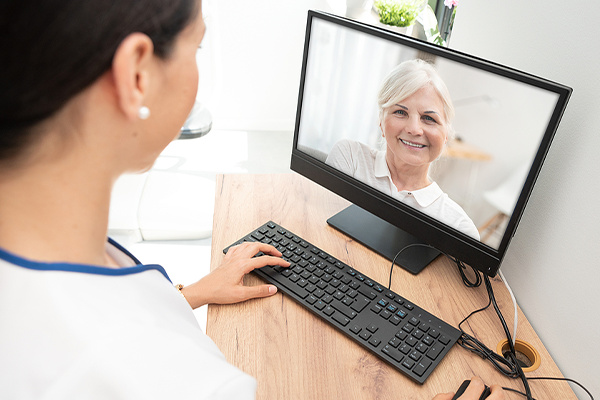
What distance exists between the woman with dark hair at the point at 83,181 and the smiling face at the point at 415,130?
1.70 ft

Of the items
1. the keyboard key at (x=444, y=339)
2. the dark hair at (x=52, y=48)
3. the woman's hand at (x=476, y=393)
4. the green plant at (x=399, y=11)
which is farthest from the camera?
the green plant at (x=399, y=11)

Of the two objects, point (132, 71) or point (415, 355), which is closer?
point (132, 71)

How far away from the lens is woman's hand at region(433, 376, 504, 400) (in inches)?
26.2

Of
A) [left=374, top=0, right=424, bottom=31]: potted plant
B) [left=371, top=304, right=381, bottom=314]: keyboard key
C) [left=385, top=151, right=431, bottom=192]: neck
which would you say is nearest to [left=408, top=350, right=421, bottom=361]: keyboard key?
[left=371, top=304, right=381, bottom=314]: keyboard key

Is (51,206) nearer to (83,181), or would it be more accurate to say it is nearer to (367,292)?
(83,181)

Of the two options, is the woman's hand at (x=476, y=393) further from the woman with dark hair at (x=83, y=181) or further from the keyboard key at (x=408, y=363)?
the woman with dark hair at (x=83, y=181)

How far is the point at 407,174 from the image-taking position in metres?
0.92

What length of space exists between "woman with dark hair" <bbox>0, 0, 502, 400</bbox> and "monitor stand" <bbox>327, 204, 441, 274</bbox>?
575 mm

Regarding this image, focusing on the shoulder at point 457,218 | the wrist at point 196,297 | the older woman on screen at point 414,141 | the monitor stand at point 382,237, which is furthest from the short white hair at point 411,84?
the wrist at point 196,297

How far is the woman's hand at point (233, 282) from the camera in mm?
819

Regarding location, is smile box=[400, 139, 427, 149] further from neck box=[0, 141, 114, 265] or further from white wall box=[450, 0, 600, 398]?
neck box=[0, 141, 114, 265]

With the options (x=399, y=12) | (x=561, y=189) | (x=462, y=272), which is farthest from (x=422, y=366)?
(x=399, y=12)

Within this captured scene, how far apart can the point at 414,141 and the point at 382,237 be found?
10.5 inches

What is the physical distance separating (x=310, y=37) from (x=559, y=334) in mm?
793
